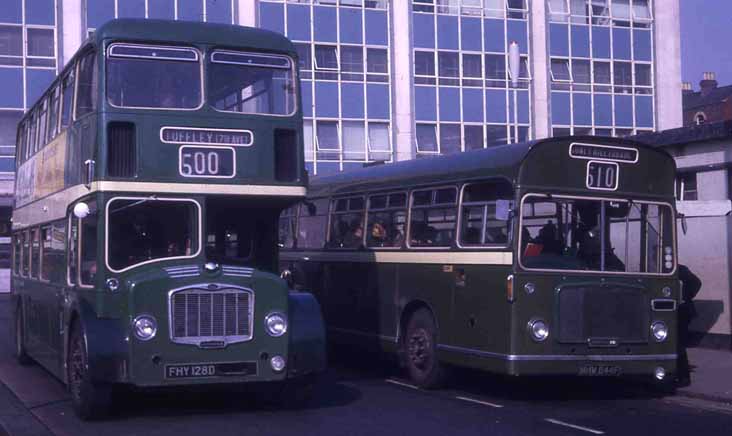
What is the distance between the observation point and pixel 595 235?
12.8 m

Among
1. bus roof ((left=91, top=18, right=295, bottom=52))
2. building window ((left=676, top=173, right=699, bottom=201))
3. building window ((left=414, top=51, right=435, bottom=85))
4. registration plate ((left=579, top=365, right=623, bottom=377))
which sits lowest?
registration plate ((left=579, top=365, right=623, bottom=377))

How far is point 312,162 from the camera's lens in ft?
126

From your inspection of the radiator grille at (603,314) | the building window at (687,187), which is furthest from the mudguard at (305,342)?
the building window at (687,187)

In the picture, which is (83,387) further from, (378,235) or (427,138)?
(427,138)

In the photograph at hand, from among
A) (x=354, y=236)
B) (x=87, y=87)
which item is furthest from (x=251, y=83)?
(x=354, y=236)

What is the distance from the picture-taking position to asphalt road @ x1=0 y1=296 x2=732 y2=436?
421 inches

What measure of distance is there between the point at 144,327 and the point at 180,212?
4.59 feet

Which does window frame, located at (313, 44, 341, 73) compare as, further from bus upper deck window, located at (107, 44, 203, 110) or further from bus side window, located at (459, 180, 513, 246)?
bus upper deck window, located at (107, 44, 203, 110)

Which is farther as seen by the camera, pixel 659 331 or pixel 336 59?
pixel 336 59

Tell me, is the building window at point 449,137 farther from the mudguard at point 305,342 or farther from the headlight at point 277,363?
the headlight at point 277,363

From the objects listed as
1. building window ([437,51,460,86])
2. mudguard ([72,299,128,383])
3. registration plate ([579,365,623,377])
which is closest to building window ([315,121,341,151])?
building window ([437,51,460,86])

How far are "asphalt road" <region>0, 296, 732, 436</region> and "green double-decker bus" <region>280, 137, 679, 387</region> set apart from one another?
537 mm

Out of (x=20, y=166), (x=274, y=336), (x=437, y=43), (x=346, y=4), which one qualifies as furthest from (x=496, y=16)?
(x=274, y=336)

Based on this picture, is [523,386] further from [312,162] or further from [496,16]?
[496,16]
